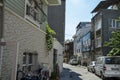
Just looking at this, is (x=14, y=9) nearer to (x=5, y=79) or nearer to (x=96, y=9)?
(x=5, y=79)

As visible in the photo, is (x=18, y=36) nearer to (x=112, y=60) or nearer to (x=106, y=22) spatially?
(x=112, y=60)

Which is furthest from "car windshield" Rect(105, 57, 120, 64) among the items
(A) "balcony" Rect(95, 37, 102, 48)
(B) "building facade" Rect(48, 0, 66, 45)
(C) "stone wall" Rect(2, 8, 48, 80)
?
(A) "balcony" Rect(95, 37, 102, 48)

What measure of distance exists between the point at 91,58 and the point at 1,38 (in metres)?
44.8

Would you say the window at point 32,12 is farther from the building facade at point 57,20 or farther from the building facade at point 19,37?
the building facade at point 57,20

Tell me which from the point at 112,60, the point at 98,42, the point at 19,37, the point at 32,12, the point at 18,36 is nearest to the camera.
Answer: the point at 18,36

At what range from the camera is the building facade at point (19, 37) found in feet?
28.7

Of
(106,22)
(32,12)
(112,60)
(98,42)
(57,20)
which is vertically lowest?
(112,60)

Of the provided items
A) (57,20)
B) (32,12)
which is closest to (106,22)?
(57,20)

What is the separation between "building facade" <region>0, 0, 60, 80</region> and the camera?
28.7 feet

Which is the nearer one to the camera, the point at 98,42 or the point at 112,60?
the point at 112,60

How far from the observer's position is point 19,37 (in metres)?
10.9

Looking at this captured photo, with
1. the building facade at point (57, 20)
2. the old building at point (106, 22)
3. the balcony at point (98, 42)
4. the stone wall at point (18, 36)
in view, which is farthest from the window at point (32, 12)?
the balcony at point (98, 42)

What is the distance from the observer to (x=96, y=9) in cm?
4600

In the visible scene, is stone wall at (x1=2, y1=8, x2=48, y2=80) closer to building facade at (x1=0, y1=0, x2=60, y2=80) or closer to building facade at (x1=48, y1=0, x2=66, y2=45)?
building facade at (x1=0, y1=0, x2=60, y2=80)
